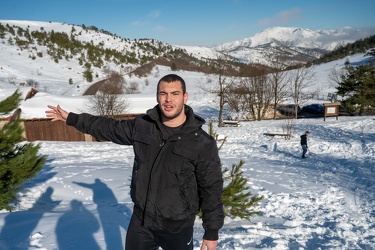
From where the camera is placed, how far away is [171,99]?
2.31 m

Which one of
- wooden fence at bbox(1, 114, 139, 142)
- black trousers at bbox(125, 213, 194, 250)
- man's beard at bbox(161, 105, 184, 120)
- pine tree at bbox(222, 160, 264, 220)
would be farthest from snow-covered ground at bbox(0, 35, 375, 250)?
wooden fence at bbox(1, 114, 139, 142)

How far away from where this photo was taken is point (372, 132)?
59.5ft

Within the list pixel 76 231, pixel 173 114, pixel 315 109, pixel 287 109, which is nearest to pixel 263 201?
pixel 76 231

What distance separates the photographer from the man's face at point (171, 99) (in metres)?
2.30

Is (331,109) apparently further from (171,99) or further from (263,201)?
(171,99)

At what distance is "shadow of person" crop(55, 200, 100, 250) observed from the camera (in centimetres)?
402

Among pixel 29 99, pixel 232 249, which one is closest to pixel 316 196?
pixel 232 249

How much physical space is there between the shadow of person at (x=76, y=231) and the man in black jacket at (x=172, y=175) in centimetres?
189

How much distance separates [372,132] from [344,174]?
816cm

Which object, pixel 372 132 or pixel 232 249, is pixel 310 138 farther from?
pixel 232 249

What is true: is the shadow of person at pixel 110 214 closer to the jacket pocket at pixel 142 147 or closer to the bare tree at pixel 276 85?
the jacket pocket at pixel 142 147

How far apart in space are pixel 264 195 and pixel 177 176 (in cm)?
784

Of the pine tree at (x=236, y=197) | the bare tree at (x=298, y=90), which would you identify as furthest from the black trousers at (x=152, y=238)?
the bare tree at (x=298, y=90)

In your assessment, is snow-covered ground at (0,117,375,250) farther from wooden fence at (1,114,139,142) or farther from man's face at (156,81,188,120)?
wooden fence at (1,114,139,142)
